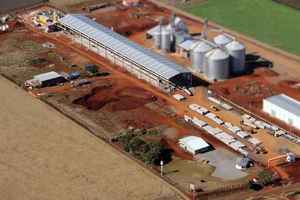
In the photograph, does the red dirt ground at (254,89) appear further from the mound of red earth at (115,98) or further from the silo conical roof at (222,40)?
the mound of red earth at (115,98)

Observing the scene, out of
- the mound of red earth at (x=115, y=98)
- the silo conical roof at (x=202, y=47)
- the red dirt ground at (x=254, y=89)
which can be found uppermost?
the silo conical roof at (x=202, y=47)

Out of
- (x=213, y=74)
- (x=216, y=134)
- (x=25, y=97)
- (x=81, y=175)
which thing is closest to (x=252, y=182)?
(x=216, y=134)

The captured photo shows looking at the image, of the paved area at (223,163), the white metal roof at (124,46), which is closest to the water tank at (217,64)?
the white metal roof at (124,46)

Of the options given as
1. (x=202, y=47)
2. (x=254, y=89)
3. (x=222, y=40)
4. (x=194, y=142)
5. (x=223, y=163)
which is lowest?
(x=254, y=89)

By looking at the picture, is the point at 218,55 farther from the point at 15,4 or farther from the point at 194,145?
the point at 15,4

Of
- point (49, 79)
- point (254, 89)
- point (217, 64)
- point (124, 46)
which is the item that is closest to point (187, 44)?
point (217, 64)

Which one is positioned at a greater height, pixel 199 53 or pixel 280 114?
pixel 199 53

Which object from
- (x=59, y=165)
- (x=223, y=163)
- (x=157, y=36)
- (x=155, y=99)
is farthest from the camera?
(x=157, y=36)
